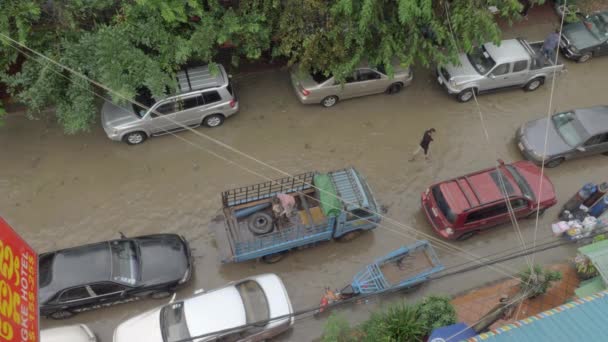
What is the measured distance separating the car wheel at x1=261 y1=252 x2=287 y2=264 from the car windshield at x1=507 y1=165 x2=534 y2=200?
5.90m

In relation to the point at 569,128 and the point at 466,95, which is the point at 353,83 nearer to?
the point at 466,95

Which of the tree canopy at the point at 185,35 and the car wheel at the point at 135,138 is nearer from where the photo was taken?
the tree canopy at the point at 185,35

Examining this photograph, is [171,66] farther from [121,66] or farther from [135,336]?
[135,336]

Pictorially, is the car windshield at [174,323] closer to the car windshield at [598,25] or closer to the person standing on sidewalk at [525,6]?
the person standing on sidewalk at [525,6]

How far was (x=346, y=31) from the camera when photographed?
39.0ft

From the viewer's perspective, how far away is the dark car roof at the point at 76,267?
31.1ft

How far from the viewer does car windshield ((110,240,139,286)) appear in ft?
32.1

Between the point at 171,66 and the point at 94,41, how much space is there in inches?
73.7

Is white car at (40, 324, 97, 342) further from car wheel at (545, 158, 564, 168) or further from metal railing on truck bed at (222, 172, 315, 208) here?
car wheel at (545, 158, 564, 168)

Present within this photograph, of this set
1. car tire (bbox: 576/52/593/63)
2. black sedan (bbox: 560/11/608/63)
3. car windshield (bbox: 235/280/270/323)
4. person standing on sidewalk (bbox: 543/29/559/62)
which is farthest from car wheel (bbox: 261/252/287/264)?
car tire (bbox: 576/52/593/63)

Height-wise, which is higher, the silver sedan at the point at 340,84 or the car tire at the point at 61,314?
the silver sedan at the point at 340,84

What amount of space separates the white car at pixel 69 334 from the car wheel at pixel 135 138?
206 inches


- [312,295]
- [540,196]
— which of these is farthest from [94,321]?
[540,196]

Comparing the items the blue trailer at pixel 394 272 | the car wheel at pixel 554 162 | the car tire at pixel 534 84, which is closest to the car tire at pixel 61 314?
the blue trailer at pixel 394 272
